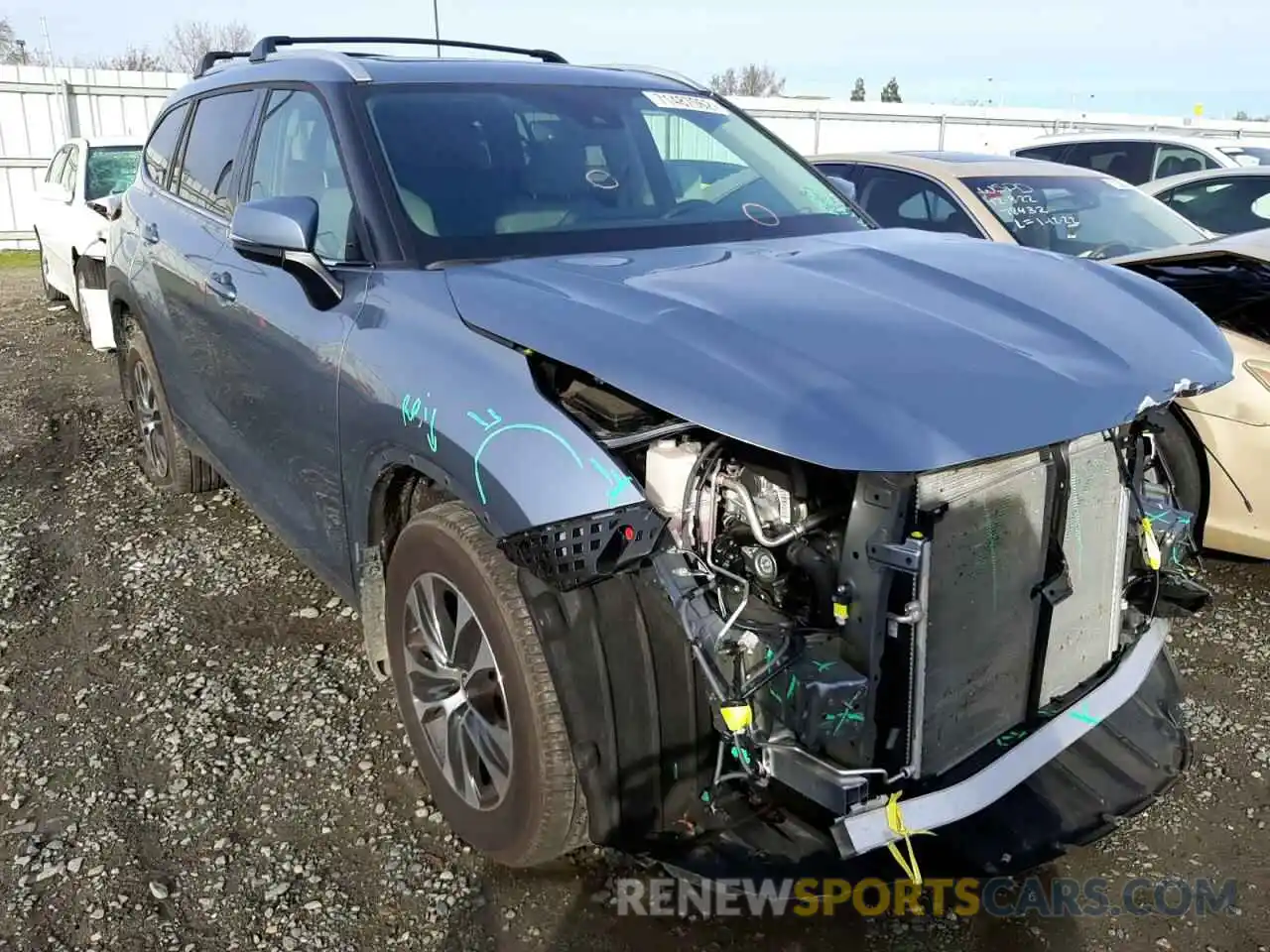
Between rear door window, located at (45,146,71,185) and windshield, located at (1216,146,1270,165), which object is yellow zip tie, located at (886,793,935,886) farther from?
windshield, located at (1216,146,1270,165)

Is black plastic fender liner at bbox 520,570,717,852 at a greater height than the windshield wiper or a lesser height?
lesser

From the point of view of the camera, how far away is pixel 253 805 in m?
2.96

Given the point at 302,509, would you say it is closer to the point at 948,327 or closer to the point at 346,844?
the point at 346,844

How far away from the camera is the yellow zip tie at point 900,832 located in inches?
82.9

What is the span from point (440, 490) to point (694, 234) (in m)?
1.08

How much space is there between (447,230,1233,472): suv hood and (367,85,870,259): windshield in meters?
0.21

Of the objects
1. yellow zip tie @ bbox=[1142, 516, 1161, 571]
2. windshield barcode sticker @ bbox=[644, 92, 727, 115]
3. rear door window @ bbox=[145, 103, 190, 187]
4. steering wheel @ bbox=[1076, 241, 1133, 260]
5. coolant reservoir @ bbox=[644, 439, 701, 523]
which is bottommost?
yellow zip tie @ bbox=[1142, 516, 1161, 571]

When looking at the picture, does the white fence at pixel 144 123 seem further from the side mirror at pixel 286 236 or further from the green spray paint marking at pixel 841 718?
the green spray paint marking at pixel 841 718

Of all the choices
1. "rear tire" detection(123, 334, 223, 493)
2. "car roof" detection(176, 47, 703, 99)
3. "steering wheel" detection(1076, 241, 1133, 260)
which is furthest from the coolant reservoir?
"steering wheel" detection(1076, 241, 1133, 260)

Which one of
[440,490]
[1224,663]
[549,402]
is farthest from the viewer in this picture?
[1224,663]

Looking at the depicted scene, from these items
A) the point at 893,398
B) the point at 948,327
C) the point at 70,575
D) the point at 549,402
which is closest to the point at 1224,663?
the point at 948,327

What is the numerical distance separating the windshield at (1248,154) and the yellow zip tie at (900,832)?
10.8 meters

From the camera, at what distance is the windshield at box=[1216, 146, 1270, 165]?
10.8 m

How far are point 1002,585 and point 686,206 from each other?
62.4 inches
